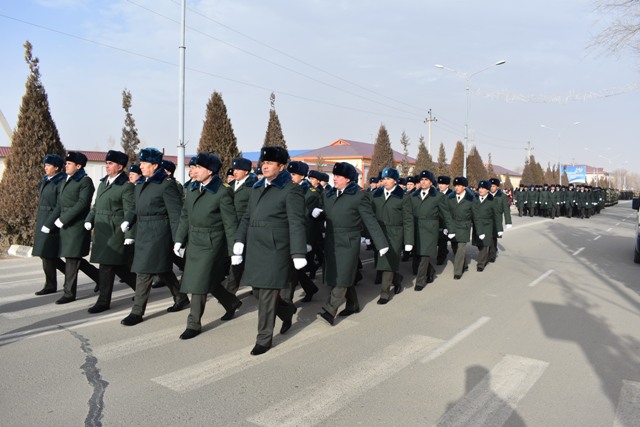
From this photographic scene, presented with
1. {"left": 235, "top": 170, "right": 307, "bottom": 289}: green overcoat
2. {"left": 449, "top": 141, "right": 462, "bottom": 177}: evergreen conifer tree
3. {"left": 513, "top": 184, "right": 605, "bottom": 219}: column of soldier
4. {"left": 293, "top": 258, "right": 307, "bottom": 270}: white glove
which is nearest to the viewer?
{"left": 293, "top": 258, "right": 307, "bottom": 270}: white glove

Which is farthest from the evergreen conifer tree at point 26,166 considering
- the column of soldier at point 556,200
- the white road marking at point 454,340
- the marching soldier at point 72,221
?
the column of soldier at point 556,200

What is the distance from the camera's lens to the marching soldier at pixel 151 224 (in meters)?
5.47

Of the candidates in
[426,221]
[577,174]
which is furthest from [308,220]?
[577,174]

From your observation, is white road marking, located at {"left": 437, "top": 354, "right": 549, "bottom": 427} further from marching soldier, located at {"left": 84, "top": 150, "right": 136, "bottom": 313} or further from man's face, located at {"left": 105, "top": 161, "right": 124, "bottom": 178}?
man's face, located at {"left": 105, "top": 161, "right": 124, "bottom": 178}

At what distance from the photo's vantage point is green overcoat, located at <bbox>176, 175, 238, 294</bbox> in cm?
507

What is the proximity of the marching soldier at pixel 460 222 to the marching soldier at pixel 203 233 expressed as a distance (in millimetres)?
4943

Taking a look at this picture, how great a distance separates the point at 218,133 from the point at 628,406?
549 inches

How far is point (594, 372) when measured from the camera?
4332 millimetres

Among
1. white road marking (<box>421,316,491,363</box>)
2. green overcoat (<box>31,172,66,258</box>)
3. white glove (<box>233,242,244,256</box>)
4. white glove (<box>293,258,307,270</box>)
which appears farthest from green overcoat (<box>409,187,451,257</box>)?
green overcoat (<box>31,172,66,258</box>)

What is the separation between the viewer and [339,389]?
12.8ft

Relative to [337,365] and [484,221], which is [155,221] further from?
[484,221]

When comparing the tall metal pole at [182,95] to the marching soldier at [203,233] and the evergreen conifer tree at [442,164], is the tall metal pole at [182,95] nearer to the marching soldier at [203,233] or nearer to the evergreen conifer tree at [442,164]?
the marching soldier at [203,233]

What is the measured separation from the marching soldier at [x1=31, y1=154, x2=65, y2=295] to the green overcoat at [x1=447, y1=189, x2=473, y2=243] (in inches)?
256

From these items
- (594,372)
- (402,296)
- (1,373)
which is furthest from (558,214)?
(1,373)
